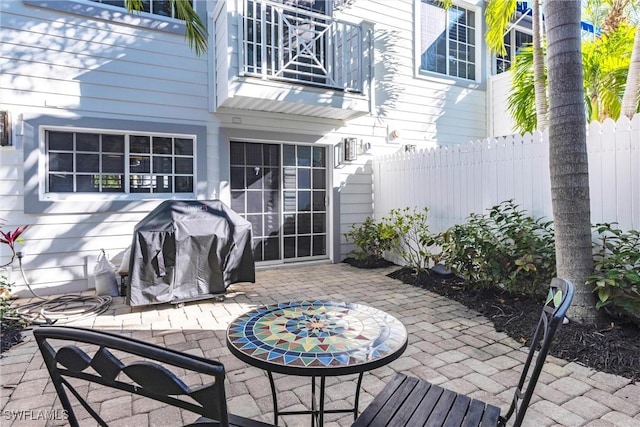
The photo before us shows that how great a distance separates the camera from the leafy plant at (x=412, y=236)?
594 cm

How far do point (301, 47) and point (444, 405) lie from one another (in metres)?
6.25

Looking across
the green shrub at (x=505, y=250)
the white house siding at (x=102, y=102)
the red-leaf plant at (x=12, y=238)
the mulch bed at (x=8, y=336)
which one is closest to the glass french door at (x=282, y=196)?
the white house siding at (x=102, y=102)

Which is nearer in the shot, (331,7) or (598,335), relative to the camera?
(598,335)

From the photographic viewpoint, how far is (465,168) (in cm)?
542

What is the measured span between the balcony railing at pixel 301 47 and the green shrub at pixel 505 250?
3.19 meters

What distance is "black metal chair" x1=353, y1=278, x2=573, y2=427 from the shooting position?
4.40ft

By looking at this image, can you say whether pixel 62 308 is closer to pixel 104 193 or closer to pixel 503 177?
pixel 104 193

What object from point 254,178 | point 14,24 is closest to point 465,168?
point 254,178

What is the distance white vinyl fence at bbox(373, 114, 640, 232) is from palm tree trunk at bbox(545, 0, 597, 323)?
67 cm

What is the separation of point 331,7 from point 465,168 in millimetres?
4142

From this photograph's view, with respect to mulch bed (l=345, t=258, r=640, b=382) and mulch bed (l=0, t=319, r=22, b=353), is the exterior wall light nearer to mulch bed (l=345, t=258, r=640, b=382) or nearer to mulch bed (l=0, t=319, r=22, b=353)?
mulch bed (l=0, t=319, r=22, b=353)

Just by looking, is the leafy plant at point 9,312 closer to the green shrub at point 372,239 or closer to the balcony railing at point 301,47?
the balcony railing at point 301,47

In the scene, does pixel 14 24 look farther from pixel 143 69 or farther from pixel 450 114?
pixel 450 114

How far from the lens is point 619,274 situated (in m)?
3.07
